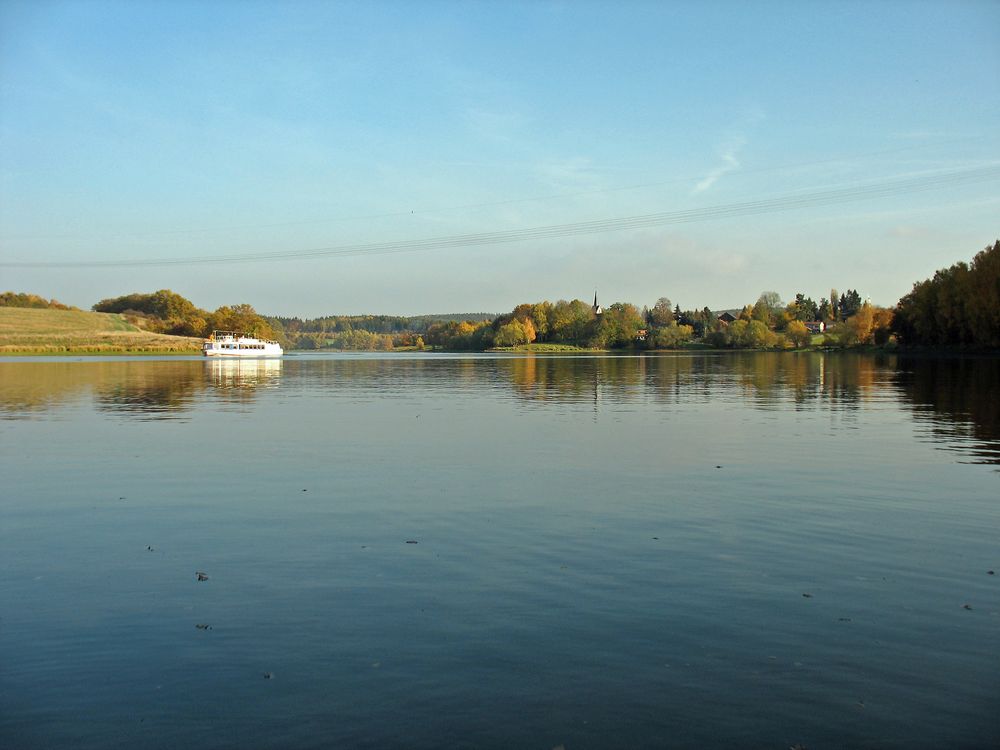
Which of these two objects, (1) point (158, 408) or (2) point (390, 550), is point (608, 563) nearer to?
(2) point (390, 550)

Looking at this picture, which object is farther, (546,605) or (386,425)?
(386,425)

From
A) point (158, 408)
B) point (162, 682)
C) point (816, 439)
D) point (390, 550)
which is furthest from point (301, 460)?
point (158, 408)

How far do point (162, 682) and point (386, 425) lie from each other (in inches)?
930

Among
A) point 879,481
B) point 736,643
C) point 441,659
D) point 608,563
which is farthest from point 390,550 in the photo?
point 879,481

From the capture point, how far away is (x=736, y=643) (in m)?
8.55

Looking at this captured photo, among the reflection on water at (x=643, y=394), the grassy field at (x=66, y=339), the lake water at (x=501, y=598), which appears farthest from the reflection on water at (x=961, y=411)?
the grassy field at (x=66, y=339)

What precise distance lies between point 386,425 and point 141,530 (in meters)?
17.4

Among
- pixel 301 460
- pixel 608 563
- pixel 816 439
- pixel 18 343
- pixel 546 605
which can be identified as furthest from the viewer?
pixel 18 343

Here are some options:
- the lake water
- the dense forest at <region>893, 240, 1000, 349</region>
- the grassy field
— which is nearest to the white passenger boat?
the grassy field

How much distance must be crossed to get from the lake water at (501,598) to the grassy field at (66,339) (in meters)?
167

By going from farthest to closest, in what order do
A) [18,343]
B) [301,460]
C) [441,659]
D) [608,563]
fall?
[18,343]
[301,460]
[608,563]
[441,659]

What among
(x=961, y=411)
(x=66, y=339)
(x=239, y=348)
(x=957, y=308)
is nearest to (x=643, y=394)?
(x=961, y=411)

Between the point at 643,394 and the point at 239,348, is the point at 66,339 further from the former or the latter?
the point at 643,394

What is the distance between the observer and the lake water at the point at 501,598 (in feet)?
23.1
